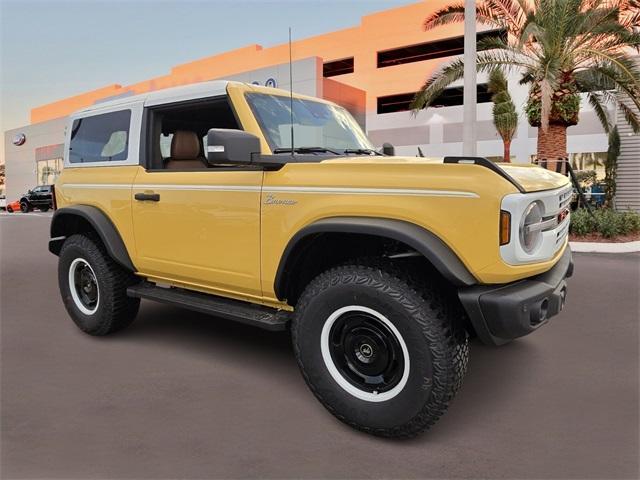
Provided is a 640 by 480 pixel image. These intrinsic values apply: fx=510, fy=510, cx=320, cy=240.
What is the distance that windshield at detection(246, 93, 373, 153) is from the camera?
3.55 m

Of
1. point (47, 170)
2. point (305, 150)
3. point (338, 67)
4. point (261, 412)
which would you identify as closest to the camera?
point (261, 412)

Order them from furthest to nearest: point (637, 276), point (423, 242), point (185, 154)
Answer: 1. point (637, 276)
2. point (185, 154)
3. point (423, 242)

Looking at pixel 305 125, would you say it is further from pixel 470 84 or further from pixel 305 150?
pixel 470 84

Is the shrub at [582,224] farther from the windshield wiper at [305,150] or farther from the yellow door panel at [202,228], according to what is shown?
the yellow door panel at [202,228]

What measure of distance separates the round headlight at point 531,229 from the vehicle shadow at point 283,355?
42.4 inches

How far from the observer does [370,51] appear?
36000 mm

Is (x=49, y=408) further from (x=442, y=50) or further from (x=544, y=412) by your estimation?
(x=442, y=50)

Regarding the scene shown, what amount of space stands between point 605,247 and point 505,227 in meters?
9.49

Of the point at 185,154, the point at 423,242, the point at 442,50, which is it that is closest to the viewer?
the point at 423,242

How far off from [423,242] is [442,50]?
37479 mm

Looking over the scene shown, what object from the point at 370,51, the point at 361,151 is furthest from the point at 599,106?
the point at 370,51

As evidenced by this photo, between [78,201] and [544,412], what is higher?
[78,201]

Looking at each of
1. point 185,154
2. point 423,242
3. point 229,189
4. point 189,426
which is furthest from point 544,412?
point 185,154

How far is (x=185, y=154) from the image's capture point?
4371mm
